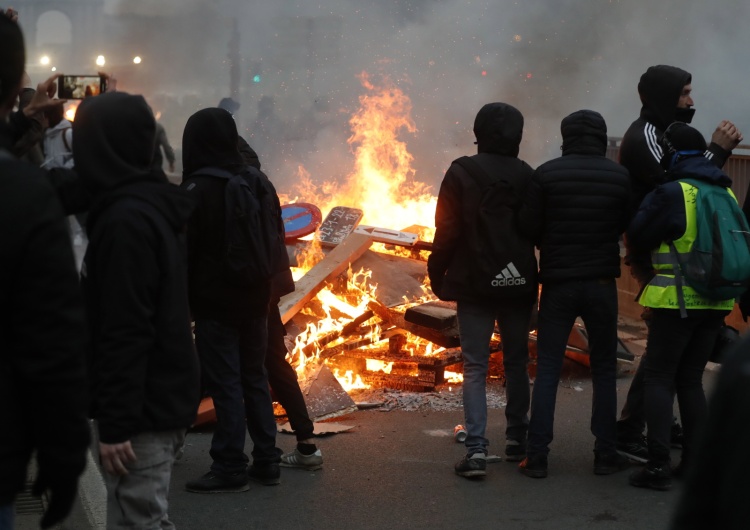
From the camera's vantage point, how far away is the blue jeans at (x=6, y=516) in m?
2.13

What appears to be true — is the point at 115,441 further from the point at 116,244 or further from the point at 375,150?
the point at 375,150

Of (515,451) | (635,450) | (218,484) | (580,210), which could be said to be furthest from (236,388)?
(635,450)

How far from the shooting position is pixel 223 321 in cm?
454

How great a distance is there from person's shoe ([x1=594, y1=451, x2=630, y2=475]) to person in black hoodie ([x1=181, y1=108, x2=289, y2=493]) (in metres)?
1.65

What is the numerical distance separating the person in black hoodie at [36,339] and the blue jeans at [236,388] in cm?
238

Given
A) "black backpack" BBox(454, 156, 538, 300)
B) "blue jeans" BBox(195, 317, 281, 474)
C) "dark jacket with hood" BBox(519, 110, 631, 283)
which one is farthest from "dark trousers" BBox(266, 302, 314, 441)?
"dark jacket with hood" BBox(519, 110, 631, 283)

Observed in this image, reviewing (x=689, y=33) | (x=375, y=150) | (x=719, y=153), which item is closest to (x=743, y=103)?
(x=689, y=33)

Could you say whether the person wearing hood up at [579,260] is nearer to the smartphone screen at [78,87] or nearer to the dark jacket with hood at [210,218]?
the dark jacket with hood at [210,218]

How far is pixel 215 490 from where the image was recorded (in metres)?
4.67

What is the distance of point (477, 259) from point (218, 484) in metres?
1.70

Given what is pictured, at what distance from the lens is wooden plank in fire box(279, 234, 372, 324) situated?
274 inches

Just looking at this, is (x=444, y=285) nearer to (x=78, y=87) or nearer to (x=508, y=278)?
(x=508, y=278)

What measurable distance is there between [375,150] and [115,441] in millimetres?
9563

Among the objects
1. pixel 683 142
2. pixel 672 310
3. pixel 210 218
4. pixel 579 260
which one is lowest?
pixel 672 310
